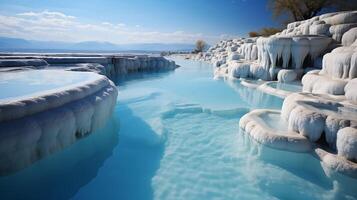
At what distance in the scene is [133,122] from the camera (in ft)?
21.0

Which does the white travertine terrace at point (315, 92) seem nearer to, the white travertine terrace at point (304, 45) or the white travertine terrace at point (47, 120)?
the white travertine terrace at point (304, 45)

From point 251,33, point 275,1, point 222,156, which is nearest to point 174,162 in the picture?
point 222,156

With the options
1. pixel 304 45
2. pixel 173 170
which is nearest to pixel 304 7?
pixel 304 45

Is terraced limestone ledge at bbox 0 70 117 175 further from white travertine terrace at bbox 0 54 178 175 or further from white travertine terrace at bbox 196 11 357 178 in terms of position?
white travertine terrace at bbox 196 11 357 178

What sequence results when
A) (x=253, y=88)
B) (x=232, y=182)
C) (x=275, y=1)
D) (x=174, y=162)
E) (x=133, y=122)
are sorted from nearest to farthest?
(x=232, y=182) → (x=174, y=162) → (x=133, y=122) → (x=253, y=88) → (x=275, y=1)

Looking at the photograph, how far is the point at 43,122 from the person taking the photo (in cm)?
320

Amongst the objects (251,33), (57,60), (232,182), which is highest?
(251,33)

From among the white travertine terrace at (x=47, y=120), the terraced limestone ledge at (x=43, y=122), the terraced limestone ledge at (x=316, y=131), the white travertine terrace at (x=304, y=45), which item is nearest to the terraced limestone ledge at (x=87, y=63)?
the white travertine terrace at (x=47, y=120)

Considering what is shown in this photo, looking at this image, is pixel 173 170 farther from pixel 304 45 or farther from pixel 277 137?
pixel 304 45

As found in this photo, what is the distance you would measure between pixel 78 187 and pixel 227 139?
3.26m

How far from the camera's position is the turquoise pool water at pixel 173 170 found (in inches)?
133

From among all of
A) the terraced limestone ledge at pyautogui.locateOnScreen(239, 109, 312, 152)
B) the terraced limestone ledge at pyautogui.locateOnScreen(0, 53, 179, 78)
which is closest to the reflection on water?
the terraced limestone ledge at pyautogui.locateOnScreen(239, 109, 312, 152)

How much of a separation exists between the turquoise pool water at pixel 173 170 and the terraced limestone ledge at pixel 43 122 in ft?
1.16

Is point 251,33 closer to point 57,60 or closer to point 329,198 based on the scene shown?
point 57,60
